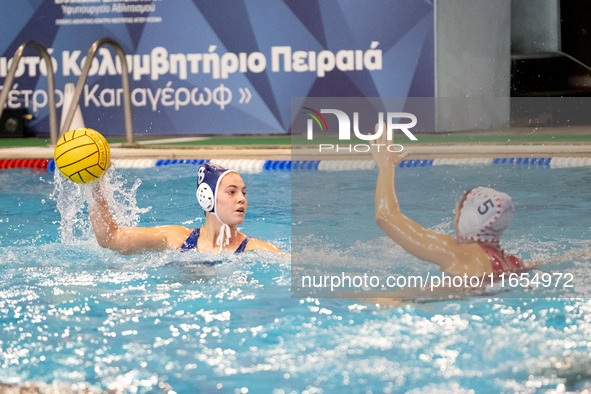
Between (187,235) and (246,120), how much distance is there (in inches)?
276

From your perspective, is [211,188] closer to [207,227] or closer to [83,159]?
[207,227]

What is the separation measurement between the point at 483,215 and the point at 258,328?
0.96 metres

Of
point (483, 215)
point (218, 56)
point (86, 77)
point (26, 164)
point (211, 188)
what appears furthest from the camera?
point (218, 56)

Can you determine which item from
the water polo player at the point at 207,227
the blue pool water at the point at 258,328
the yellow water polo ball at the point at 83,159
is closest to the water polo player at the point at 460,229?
the blue pool water at the point at 258,328

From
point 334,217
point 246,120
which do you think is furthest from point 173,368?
point 246,120

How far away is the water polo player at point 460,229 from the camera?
2.89 metres

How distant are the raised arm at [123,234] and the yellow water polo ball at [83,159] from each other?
0.20ft

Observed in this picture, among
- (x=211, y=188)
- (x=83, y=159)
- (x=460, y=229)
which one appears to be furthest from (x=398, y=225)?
(x=83, y=159)

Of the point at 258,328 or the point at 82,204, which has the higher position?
the point at 82,204

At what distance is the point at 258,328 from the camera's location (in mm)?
2949

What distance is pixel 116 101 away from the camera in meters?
10.8

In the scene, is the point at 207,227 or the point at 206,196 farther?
the point at 207,227

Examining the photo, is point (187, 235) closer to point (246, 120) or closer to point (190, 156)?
point (190, 156)

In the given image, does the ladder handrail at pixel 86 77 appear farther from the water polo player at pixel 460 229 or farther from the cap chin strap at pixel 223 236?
the water polo player at pixel 460 229
